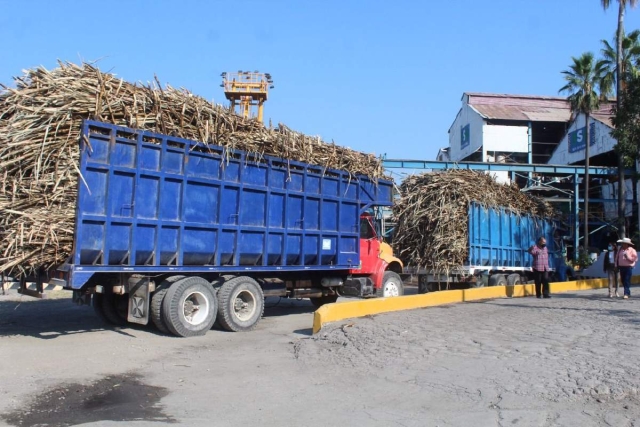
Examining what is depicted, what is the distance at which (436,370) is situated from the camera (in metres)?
6.73

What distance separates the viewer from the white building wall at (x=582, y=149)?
32.5 meters

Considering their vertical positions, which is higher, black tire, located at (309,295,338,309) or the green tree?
the green tree

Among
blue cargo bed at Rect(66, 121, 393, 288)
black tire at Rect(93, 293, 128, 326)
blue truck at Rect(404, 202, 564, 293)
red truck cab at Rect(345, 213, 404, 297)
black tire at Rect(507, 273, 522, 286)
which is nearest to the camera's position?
blue cargo bed at Rect(66, 121, 393, 288)

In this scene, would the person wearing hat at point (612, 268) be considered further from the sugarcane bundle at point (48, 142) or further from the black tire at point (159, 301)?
A: the sugarcane bundle at point (48, 142)

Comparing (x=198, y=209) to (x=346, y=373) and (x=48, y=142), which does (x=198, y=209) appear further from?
(x=346, y=373)

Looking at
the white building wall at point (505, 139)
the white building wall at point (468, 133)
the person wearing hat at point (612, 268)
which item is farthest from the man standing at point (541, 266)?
the white building wall at point (468, 133)

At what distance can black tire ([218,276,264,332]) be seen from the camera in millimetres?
9781

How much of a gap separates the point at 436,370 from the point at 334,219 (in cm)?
553

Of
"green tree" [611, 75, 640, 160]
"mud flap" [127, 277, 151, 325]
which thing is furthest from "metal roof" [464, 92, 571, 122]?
"mud flap" [127, 277, 151, 325]

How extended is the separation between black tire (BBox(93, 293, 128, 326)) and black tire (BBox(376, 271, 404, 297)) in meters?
5.66

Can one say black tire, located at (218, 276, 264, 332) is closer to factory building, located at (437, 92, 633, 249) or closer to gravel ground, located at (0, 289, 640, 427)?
gravel ground, located at (0, 289, 640, 427)

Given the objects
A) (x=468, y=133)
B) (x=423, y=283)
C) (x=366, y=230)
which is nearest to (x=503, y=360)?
(x=366, y=230)

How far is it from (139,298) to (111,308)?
1.70 m

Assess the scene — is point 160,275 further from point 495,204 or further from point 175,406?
point 495,204
